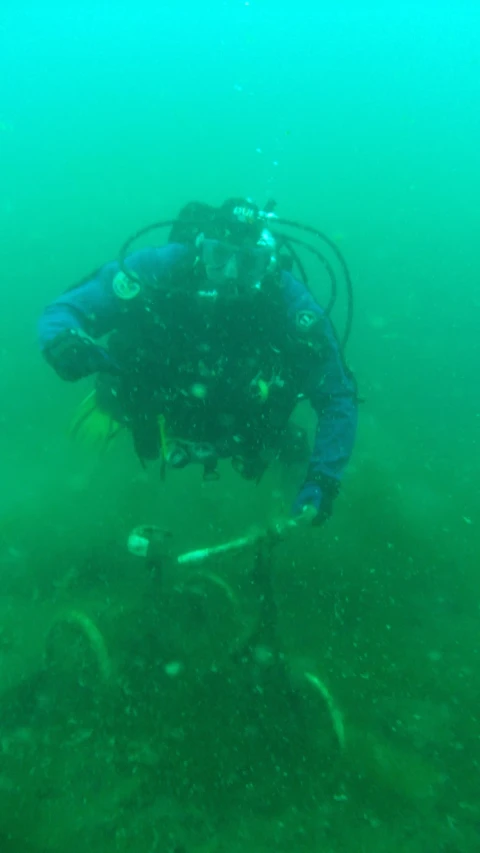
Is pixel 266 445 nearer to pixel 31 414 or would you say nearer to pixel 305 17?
pixel 31 414

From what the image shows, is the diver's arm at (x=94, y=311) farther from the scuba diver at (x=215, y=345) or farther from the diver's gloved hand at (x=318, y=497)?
the diver's gloved hand at (x=318, y=497)

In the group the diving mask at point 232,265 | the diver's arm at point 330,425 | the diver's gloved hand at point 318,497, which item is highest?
the diving mask at point 232,265

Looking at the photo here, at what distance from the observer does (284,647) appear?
13.1ft

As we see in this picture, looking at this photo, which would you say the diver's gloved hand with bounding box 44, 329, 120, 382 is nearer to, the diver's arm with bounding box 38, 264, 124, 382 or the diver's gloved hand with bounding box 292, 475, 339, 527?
the diver's arm with bounding box 38, 264, 124, 382

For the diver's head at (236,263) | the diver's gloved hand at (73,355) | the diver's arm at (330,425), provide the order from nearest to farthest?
1. the diver's gloved hand at (73,355)
2. the diver's arm at (330,425)
3. the diver's head at (236,263)

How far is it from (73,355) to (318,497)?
1989 mm

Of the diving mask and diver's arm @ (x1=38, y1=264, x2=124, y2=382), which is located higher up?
the diving mask

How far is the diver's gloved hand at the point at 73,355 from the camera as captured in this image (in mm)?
3545

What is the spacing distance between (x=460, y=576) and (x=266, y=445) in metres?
2.71

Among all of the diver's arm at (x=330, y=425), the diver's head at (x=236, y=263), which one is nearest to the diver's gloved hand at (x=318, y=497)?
the diver's arm at (x=330, y=425)

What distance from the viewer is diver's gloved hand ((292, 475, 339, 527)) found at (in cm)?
356

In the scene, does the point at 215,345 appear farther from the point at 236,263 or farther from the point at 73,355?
the point at 73,355

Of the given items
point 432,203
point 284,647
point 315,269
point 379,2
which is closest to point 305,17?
point 379,2

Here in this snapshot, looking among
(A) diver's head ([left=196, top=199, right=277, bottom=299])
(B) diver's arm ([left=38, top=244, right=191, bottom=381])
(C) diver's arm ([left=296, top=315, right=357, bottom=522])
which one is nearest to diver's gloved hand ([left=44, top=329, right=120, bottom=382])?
(B) diver's arm ([left=38, top=244, right=191, bottom=381])
